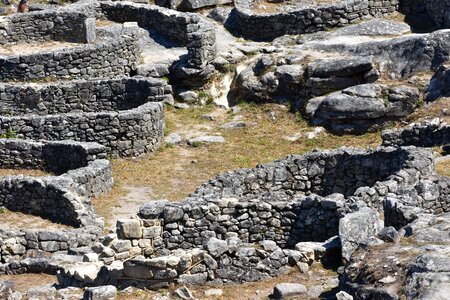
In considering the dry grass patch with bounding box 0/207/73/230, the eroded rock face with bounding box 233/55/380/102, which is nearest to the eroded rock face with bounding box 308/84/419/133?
the eroded rock face with bounding box 233/55/380/102

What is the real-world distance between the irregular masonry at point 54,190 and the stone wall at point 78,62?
21.0 feet

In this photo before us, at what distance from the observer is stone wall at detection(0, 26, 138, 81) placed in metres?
40.1

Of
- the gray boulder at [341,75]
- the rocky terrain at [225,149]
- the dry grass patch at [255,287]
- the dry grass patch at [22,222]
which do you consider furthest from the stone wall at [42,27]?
the dry grass patch at [255,287]

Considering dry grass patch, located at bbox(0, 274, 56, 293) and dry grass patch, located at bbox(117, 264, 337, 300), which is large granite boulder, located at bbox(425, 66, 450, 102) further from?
dry grass patch, located at bbox(117, 264, 337, 300)

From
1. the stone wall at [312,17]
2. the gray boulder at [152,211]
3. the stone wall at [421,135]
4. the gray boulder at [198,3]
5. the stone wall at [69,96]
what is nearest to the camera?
the gray boulder at [152,211]

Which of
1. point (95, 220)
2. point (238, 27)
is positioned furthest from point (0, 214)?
point (238, 27)

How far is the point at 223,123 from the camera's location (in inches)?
1475

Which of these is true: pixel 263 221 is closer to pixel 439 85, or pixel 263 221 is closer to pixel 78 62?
pixel 439 85

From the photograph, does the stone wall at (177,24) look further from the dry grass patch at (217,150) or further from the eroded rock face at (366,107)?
the eroded rock face at (366,107)

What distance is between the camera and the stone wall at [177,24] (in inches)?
1558

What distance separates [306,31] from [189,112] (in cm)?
554

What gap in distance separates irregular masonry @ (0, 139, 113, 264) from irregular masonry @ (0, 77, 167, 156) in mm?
1466

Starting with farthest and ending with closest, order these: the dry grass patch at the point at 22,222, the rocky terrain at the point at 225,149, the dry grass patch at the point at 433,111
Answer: the dry grass patch at the point at 433,111
the dry grass patch at the point at 22,222
the rocky terrain at the point at 225,149

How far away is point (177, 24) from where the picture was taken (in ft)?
142
